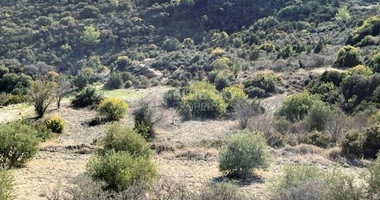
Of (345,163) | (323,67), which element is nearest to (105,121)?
(345,163)

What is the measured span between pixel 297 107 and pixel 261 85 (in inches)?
368

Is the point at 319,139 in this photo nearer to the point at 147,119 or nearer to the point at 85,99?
the point at 147,119

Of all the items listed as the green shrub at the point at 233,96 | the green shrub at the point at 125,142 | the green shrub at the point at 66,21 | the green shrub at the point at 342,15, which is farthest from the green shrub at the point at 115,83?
the green shrub at the point at 342,15

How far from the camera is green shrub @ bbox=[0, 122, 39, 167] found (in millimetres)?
15039

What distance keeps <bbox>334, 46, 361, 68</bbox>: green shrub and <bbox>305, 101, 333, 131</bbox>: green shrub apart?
14305mm

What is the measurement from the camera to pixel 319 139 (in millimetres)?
19875

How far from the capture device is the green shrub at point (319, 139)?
65.0 feet

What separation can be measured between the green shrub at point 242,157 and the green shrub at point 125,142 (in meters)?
2.49

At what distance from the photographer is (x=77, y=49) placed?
5838 cm

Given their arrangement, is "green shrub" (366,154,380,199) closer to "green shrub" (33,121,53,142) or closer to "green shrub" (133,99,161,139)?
"green shrub" (133,99,161,139)

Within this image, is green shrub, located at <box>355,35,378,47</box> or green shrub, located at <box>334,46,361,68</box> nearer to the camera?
green shrub, located at <box>334,46,361,68</box>

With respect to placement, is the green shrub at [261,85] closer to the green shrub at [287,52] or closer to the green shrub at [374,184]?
the green shrub at [287,52]

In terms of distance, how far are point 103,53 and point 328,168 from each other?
45.8 m

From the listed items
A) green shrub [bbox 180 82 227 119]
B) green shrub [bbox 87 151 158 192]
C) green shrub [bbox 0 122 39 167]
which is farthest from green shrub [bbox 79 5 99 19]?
green shrub [bbox 87 151 158 192]
